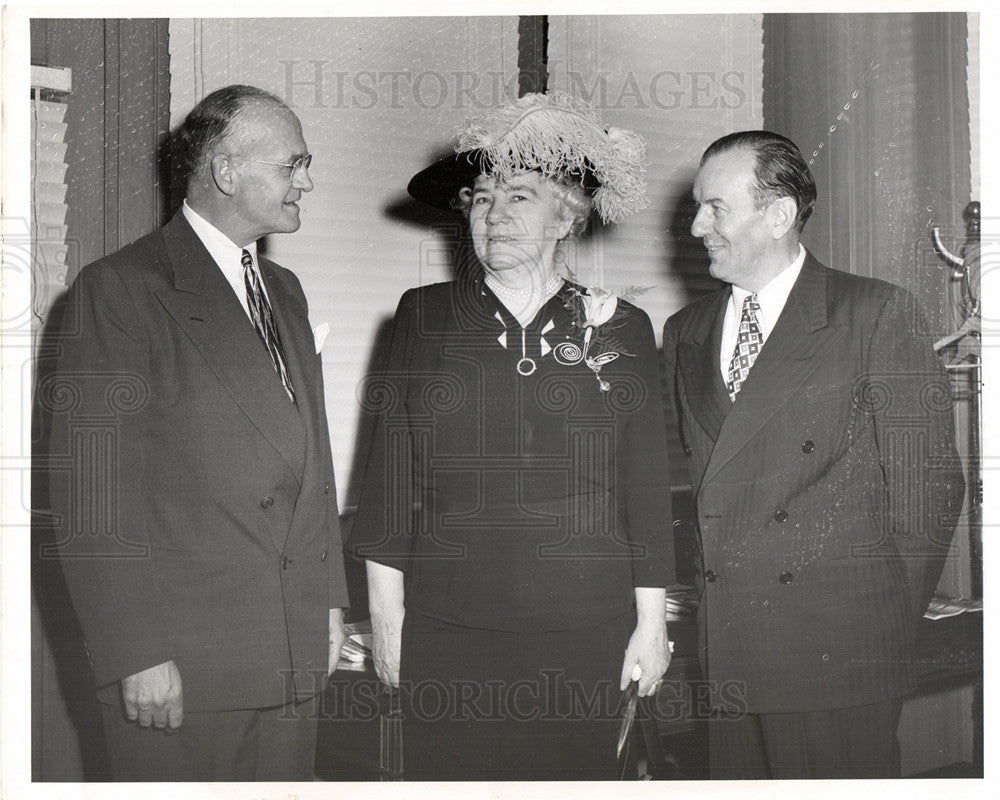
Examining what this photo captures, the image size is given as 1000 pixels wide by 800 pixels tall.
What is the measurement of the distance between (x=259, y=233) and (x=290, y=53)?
0.50m

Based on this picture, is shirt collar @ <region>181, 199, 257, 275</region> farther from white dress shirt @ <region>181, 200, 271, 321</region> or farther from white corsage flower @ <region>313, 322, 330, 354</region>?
white corsage flower @ <region>313, 322, 330, 354</region>

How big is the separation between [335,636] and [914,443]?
158cm

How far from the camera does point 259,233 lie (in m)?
2.39

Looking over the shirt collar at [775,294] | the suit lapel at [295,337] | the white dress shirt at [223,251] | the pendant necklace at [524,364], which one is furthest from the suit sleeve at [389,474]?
the shirt collar at [775,294]

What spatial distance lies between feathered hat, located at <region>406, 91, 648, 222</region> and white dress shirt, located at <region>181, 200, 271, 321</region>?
49 cm

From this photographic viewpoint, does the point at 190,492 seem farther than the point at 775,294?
No

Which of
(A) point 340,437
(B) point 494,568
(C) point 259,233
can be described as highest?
(C) point 259,233

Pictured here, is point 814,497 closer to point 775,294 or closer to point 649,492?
point 649,492

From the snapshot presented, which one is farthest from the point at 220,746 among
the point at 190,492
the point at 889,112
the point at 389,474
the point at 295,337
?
the point at 889,112

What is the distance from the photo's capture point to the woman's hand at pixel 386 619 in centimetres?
237

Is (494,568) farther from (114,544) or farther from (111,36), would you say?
(111,36)

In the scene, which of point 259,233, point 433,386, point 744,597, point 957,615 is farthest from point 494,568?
point 957,615

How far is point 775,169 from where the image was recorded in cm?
243

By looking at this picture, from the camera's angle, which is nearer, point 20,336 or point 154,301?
point 154,301
